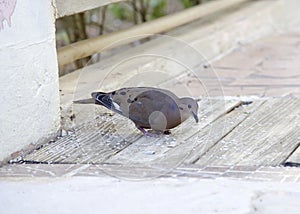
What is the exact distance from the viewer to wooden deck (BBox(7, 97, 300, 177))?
259cm

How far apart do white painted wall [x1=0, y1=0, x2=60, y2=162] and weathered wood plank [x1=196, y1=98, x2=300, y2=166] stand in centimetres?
60

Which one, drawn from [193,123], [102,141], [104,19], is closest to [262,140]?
[193,123]

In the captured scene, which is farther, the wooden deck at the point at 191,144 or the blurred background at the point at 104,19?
the blurred background at the point at 104,19

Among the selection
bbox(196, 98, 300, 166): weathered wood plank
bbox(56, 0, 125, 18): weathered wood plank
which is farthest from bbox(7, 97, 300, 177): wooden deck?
bbox(56, 0, 125, 18): weathered wood plank

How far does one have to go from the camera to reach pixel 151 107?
278 centimetres

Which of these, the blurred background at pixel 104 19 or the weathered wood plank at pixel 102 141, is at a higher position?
the blurred background at pixel 104 19

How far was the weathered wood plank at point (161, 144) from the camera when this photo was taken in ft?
8.70

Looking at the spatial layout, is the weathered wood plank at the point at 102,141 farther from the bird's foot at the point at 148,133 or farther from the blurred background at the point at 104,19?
the blurred background at the point at 104,19

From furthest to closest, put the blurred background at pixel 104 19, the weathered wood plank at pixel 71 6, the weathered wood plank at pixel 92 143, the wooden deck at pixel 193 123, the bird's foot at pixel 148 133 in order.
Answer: the blurred background at pixel 104 19
the weathered wood plank at pixel 71 6
the bird's foot at pixel 148 133
the weathered wood plank at pixel 92 143
the wooden deck at pixel 193 123

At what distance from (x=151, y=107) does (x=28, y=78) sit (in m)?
0.44

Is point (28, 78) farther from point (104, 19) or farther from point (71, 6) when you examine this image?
Answer: point (104, 19)

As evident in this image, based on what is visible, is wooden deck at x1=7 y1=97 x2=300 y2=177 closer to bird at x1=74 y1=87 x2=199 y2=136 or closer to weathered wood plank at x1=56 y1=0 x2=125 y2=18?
bird at x1=74 y1=87 x2=199 y2=136

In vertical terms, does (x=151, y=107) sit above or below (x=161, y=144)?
above

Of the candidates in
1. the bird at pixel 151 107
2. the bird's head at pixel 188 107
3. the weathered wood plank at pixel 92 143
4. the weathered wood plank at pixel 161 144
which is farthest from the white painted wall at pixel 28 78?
the bird's head at pixel 188 107
